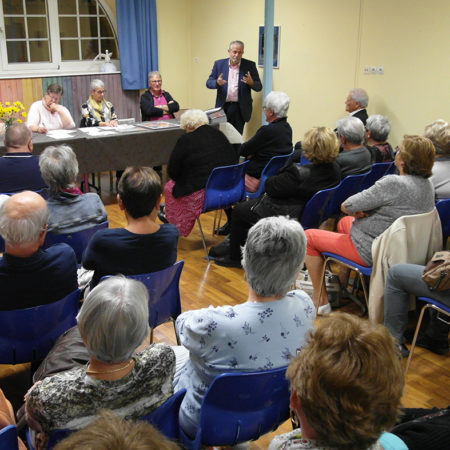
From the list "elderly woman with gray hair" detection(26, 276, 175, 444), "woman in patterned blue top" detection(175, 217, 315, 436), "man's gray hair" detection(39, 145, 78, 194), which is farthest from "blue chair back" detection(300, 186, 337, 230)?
"elderly woman with gray hair" detection(26, 276, 175, 444)

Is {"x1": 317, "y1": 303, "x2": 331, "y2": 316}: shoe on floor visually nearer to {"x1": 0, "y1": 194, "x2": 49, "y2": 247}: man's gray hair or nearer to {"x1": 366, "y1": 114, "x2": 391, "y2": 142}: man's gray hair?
{"x1": 366, "y1": 114, "x2": 391, "y2": 142}: man's gray hair

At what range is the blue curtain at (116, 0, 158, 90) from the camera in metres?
7.87

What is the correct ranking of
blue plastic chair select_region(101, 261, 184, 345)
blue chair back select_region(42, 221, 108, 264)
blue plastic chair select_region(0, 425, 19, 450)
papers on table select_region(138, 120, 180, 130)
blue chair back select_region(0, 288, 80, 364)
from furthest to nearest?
papers on table select_region(138, 120, 180, 130)
blue chair back select_region(42, 221, 108, 264)
blue plastic chair select_region(101, 261, 184, 345)
blue chair back select_region(0, 288, 80, 364)
blue plastic chair select_region(0, 425, 19, 450)

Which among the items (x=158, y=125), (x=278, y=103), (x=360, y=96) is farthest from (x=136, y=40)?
(x=278, y=103)

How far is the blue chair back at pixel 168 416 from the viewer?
1612 mm

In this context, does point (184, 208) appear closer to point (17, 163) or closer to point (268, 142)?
point (268, 142)

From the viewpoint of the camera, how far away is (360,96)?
18.9ft

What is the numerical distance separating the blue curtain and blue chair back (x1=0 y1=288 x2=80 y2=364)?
6299mm

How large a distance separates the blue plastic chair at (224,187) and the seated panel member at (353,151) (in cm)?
84

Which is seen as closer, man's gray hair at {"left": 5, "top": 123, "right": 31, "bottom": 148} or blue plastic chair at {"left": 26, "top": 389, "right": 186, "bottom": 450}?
blue plastic chair at {"left": 26, "top": 389, "right": 186, "bottom": 450}

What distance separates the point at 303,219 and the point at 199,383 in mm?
2133

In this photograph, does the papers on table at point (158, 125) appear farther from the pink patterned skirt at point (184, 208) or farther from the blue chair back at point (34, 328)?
the blue chair back at point (34, 328)

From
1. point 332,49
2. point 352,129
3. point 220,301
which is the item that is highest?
point 332,49

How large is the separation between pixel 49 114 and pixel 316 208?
3359 mm
